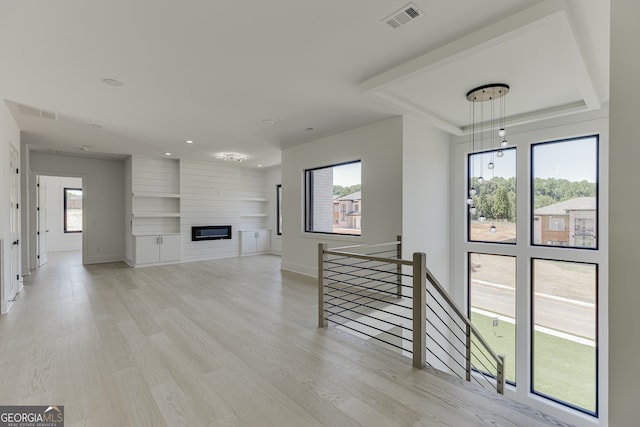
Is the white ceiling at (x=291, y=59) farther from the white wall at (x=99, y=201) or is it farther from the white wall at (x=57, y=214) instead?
the white wall at (x=57, y=214)

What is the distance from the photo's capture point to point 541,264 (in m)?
4.92

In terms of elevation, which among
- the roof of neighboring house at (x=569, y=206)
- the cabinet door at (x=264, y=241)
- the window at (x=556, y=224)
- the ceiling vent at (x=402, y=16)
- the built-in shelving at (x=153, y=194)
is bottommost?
the cabinet door at (x=264, y=241)

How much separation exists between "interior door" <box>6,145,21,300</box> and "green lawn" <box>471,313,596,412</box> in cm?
834

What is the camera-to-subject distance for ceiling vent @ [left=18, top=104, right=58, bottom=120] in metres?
4.21

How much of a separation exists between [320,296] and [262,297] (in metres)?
1.57

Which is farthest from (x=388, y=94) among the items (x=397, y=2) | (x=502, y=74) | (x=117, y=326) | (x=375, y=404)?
(x=117, y=326)

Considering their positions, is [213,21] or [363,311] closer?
[213,21]

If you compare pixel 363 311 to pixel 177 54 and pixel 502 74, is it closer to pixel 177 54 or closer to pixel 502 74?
pixel 502 74

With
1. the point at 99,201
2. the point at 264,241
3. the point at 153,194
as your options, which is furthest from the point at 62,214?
the point at 264,241

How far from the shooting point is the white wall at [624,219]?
1387 mm

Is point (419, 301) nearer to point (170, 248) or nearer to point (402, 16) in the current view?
point (402, 16)

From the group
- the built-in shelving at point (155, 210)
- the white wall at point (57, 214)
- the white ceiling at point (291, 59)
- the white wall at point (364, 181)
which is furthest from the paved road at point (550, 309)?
the white wall at point (57, 214)

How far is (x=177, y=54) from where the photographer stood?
2805mm

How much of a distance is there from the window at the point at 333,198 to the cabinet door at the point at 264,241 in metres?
3.64
